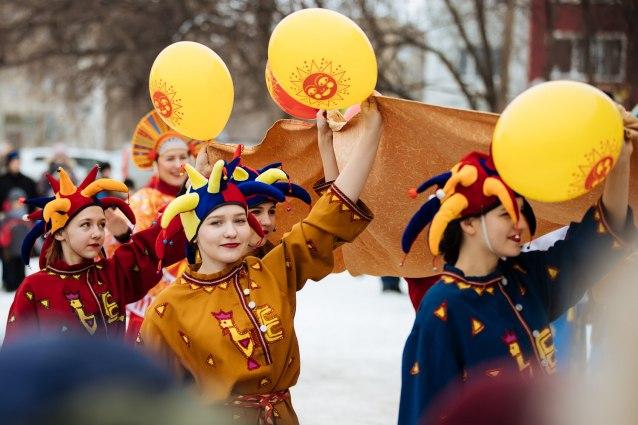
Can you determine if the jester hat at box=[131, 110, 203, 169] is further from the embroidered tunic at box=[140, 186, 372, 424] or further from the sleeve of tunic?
the embroidered tunic at box=[140, 186, 372, 424]

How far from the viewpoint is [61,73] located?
2070 cm

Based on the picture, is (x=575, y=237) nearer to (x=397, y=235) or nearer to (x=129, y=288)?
(x=397, y=235)

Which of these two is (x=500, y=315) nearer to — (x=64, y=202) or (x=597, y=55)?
(x=64, y=202)

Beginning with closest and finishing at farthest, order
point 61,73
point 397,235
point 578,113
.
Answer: point 578,113
point 397,235
point 61,73

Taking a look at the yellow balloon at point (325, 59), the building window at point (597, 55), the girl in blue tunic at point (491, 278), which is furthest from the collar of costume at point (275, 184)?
the building window at point (597, 55)

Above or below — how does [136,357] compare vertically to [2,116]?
above

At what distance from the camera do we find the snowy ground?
7.11m

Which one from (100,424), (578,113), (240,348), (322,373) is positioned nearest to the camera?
(100,424)

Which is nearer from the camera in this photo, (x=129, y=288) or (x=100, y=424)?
(x=100, y=424)

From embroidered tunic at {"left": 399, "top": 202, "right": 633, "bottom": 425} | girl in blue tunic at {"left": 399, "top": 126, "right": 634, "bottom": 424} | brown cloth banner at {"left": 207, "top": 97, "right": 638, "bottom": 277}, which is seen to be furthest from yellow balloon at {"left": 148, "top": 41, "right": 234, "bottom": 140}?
embroidered tunic at {"left": 399, "top": 202, "right": 633, "bottom": 425}

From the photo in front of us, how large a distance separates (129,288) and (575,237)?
6.86 feet

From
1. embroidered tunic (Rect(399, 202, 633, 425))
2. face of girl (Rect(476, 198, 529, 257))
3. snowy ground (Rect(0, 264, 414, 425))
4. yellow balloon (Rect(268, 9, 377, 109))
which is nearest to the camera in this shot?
embroidered tunic (Rect(399, 202, 633, 425))

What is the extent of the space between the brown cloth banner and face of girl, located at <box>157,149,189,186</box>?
177 centimetres

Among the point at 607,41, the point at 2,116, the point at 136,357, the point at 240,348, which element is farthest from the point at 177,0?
the point at 2,116
